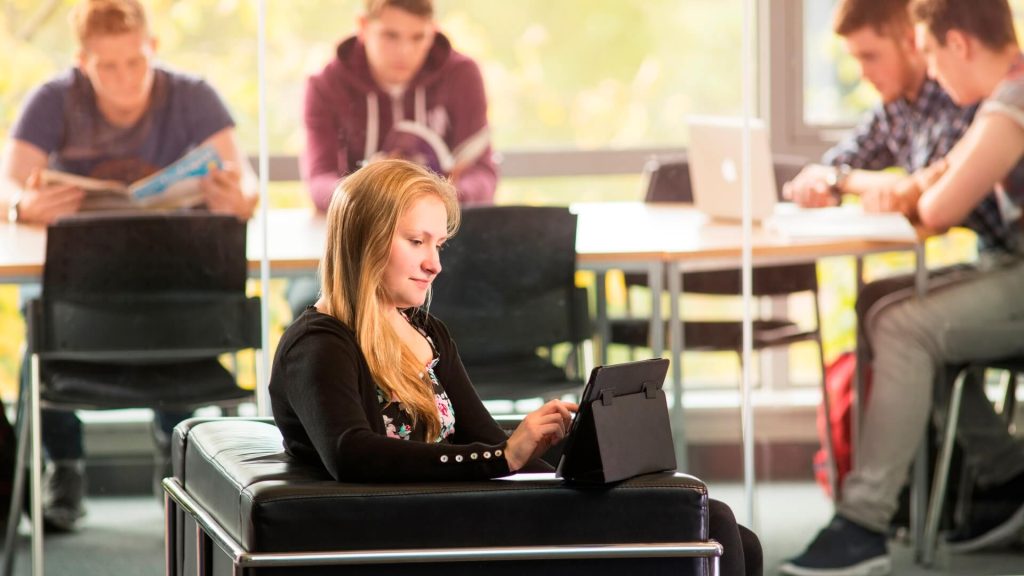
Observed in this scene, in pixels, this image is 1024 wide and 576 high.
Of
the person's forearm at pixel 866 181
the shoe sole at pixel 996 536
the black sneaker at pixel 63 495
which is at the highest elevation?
the person's forearm at pixel 866 181

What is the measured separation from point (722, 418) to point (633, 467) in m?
1.90

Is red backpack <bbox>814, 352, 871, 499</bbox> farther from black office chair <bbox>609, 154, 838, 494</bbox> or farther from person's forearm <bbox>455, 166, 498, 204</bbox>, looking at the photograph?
person's forearm <bbox>455, 166, 498, 204</bbox>

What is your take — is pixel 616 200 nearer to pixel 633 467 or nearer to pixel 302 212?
pixel 302 212

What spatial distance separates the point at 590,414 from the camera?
210cm

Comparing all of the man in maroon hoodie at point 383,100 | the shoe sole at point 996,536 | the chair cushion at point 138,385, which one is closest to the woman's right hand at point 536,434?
the man in maroon hoodie at point 383,100

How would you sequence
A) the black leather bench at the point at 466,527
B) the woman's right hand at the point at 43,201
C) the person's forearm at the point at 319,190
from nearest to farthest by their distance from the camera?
the black leather bench at the point at 466,527
the woman's right hand at the point at 43,201
the person's forearm at the point at 319,190

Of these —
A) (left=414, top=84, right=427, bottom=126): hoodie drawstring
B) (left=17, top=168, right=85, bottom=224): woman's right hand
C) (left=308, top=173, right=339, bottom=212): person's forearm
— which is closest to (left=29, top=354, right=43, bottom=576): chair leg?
(left=17, top=168, right=85, bottom=224): woman's right hand

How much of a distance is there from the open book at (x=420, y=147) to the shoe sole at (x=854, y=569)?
55.7 inches

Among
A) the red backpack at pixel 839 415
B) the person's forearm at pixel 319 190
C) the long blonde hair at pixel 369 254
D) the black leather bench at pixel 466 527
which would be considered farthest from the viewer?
the red backpack at pixel 839 415

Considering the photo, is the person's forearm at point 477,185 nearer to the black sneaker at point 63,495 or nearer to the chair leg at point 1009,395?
the black sneaker at point 63,495

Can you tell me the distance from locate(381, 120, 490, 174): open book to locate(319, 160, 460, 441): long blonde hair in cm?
152

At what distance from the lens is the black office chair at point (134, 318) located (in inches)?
148

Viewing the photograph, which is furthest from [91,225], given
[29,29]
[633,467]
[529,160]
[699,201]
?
[633,467]

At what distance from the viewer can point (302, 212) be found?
3885mm
